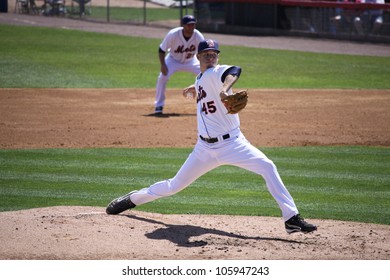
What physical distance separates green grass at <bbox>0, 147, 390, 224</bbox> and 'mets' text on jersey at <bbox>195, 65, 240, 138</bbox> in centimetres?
174

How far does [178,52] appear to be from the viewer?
16.0m

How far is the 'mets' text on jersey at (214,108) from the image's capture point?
793 cm

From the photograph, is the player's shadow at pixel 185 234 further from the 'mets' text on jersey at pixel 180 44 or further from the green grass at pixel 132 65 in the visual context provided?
the green grass at pixel 132 65

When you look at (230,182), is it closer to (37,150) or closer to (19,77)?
(37,150)

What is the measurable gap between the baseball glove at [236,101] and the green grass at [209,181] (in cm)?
226

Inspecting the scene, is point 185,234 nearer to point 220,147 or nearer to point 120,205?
point 120,205

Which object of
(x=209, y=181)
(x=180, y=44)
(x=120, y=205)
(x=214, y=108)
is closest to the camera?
(x=214, y=108)

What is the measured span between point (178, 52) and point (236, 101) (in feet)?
28.7

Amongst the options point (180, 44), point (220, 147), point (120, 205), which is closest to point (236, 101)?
point (220, 147)

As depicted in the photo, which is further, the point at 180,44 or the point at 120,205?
the point at 180,44

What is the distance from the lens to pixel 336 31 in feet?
92.5

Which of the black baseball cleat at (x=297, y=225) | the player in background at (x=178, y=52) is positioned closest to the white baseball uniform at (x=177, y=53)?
the player in background at (x=178, y=52)

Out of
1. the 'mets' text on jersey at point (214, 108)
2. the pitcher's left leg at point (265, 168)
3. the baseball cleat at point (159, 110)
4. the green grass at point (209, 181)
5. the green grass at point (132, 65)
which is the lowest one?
the green grass at point (209, 181)

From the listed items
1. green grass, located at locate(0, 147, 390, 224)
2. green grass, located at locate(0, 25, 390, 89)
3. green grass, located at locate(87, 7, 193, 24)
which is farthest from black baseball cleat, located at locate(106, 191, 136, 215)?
green grass, located at locate(87, 7, 193, 24)
